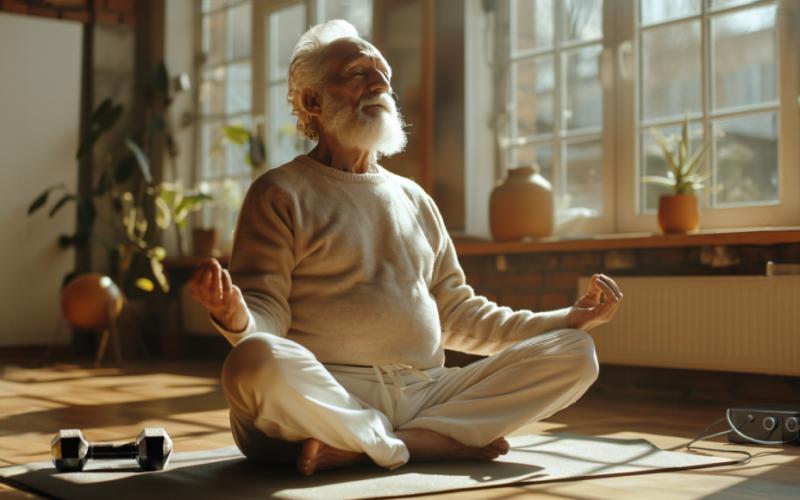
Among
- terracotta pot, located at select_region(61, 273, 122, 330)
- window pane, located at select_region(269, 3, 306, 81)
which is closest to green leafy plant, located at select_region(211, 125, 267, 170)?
window pane, located at select_region(269, 3, 306, 81)

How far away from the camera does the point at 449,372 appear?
83.5 inches

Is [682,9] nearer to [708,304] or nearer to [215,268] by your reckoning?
[708,304]

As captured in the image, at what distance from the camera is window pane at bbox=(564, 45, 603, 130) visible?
13.4ft

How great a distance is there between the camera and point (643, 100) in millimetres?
3906

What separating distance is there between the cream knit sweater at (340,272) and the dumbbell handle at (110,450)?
44cm

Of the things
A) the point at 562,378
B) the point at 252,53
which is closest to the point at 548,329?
the point at 562,378

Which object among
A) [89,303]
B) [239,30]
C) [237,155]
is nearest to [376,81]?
[89,303]

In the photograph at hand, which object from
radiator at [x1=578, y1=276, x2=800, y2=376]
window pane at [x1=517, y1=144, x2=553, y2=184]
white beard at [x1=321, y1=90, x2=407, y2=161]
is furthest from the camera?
window pane at [x1=517, y1=144, x2=553, y2=184]

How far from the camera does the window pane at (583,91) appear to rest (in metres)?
4.07

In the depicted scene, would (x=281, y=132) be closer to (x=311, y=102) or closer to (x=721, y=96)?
(x=721, y=96)

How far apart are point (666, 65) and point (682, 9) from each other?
Result: 9.8 inches

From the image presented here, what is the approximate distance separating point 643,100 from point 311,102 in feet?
7.21

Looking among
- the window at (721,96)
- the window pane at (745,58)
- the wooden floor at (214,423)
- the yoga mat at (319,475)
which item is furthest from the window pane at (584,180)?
the yoga mat at (319,475)

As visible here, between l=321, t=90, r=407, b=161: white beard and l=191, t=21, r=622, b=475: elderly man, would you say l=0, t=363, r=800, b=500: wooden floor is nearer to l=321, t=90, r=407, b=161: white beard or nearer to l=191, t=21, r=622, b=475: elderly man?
l=191, t=21, r=622, b=475: elderly man
